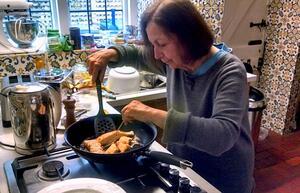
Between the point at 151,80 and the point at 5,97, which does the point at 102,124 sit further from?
the point at 151,80

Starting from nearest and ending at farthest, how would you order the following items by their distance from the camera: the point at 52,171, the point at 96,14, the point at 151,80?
1. the point at 52,171
2. the point at 151,80
3. the point at 96,14

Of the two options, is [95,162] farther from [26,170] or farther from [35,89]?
[35,89]

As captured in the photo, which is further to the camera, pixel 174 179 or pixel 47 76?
pixel 47 76

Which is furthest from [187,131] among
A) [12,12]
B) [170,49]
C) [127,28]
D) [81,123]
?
[127,28]

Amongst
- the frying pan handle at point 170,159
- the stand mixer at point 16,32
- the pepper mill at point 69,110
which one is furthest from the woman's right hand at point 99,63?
the stand mixer at point 16,32

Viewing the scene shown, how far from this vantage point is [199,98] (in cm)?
105

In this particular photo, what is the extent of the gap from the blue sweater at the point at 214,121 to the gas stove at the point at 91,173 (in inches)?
4.1

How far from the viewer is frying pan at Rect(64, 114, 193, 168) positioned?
2.89 feet

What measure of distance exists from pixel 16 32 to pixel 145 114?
1282mm

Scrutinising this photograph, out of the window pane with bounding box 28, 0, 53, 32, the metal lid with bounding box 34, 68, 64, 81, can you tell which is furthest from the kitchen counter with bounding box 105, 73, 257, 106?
the window pane with bounding box 28, 0, 53, 32

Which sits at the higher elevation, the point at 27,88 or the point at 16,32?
the point at 16,32

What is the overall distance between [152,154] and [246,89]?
0.35 meters

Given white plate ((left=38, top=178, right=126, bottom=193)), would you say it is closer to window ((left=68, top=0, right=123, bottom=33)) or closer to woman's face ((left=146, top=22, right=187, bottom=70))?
woman's face ((left=146, top=22, right=187, bottom=70))

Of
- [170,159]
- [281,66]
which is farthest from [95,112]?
[281,66]
